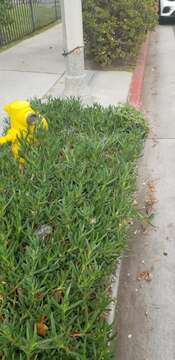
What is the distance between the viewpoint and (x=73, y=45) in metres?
4.88

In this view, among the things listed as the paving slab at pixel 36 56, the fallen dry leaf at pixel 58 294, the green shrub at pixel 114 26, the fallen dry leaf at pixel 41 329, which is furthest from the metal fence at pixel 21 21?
the fallen dry leaf at pixel 41 329

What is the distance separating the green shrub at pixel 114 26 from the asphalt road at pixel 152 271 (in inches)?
114

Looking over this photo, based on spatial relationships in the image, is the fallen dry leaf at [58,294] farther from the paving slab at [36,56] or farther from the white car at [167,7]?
the white car at [167,7]

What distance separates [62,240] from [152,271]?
1.12 m

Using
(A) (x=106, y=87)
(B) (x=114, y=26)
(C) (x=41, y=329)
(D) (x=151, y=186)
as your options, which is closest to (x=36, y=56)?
(B) (x=114, y=26)

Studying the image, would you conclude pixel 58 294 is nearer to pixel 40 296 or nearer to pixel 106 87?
pixel 40 296

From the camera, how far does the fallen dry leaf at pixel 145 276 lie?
3172 mm

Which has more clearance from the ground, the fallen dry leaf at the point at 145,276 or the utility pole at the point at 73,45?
the utility pole at the point at 73,45

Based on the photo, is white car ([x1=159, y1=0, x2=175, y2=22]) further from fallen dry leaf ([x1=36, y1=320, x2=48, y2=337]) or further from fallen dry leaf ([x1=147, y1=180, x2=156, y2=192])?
fallen dry leaf ([x1=36, y1=320, x2=48, y2=337])

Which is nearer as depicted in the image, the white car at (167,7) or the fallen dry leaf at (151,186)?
the fallen dry leaf at (151,186)

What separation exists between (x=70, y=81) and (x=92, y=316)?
12.0ft

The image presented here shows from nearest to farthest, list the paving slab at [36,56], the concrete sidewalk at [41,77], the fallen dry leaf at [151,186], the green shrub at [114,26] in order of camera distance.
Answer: the fallen dry leaf at [151,186] → the concrete sidewalk at [41,77] → the green shrub at [114,26] → the paving slab at [36,56]

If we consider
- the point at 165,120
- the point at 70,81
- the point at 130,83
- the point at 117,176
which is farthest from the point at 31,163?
the point at 130,83

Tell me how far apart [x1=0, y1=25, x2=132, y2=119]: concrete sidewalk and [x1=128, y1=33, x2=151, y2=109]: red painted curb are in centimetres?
9
